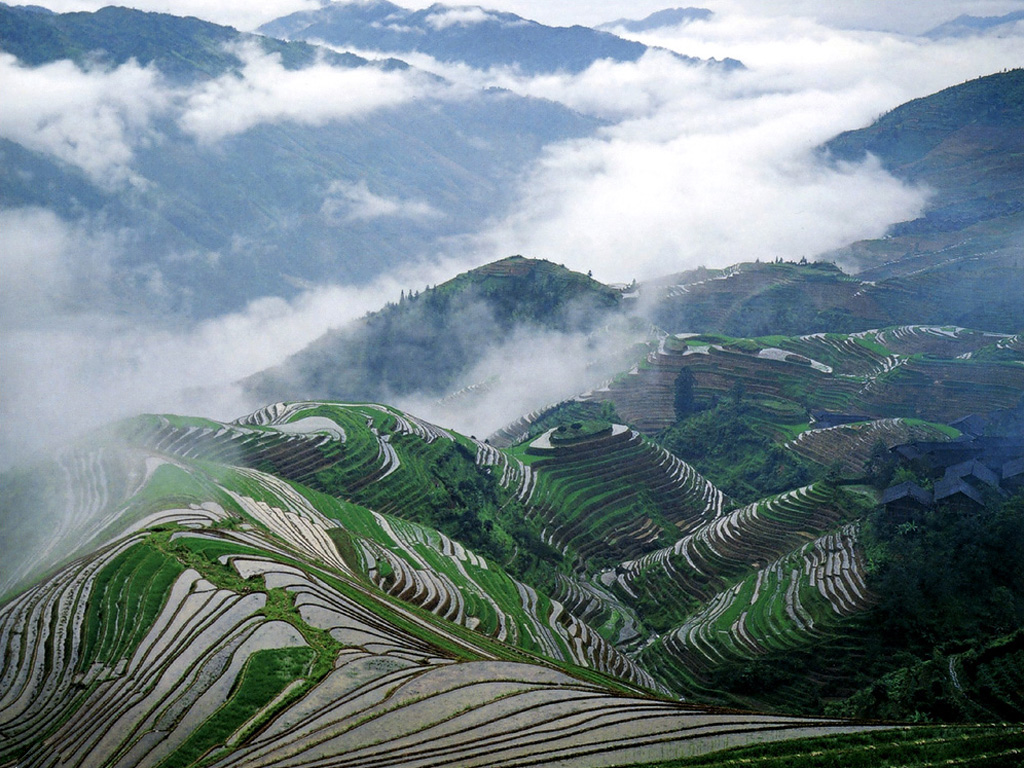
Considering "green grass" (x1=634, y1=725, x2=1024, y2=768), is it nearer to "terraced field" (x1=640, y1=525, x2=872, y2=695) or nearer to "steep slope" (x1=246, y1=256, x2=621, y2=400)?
"terraced field" (x1=640, y1=525, x2=872, y2=695)

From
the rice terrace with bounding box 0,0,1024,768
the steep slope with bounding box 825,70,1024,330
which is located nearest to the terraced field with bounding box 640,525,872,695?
the rice terrace with bounding box 0,0,1024,768

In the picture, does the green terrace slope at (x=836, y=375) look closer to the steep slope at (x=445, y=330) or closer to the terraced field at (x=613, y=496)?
the terraced field at (x=613, y=496)

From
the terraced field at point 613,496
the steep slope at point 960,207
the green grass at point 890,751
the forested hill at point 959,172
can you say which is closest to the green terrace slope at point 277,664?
the green grass at point 890,751

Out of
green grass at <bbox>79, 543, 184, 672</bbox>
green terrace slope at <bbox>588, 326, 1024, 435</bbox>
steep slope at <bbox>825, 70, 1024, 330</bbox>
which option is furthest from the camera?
steep slope at <bbox>825, 70, 1024, 330</bbox>

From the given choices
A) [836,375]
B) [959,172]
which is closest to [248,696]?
[836,375]

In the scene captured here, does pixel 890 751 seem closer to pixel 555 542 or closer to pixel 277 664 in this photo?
pixel 277 664

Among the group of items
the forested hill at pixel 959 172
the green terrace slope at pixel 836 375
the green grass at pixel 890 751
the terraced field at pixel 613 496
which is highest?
the forested hill at pixel 959 172

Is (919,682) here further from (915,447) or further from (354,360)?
(354,360)

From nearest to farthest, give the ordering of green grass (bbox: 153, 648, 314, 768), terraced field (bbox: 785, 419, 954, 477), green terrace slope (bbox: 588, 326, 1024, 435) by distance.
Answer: green grass (bbox: 153, 648, 314, 768)
terraced field (bbox: 785, 419, 954, 477)
green terrace slope (bbox: 588, 326, 1024, 435)

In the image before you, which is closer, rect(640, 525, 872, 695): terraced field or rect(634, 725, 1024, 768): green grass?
rect(634, 725, 1024, 768): green grass
